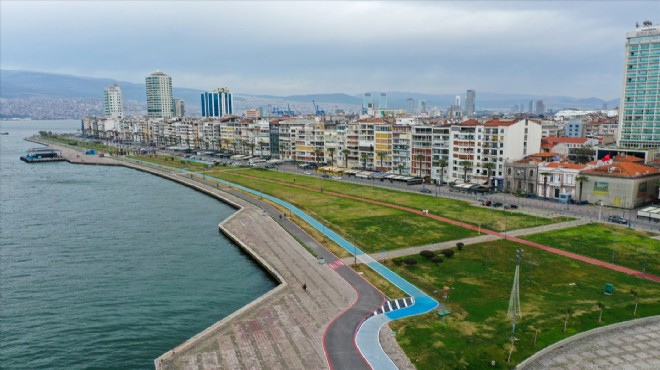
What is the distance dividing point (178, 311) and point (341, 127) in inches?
4808

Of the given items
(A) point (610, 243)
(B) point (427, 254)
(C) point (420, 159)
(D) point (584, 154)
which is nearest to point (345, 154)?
(C) point (420, 159)

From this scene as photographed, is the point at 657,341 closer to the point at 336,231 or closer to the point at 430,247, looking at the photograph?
the point at 430,247

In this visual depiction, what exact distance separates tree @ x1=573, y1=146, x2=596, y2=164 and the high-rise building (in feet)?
27.9

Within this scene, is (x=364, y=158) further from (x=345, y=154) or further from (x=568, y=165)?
(x=568, y=165)

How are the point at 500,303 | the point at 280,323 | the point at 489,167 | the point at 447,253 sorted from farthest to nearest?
the point at 489,167 < the point at 447,253 < the point at 500,303 < the point at 280,323

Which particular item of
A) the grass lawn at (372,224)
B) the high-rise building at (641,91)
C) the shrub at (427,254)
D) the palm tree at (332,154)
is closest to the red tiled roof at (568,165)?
the grass lawn at (372,224)

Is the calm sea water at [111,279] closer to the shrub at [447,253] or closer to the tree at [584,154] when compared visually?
the shrub at [447,253]

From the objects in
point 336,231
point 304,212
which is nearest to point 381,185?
point 304,212

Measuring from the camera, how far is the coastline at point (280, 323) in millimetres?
36469

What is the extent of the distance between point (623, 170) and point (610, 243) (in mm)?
32015

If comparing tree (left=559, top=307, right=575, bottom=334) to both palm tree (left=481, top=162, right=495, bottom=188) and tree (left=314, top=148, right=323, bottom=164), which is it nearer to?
palm tree (left=481, top=162, right=495, bottom=188)

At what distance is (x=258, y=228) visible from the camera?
78.5 meters

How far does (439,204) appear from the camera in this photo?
96812 millimetres

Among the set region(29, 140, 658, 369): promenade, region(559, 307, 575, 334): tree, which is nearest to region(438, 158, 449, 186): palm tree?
region(29, 140, 658, 369): promenade
